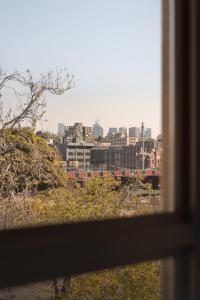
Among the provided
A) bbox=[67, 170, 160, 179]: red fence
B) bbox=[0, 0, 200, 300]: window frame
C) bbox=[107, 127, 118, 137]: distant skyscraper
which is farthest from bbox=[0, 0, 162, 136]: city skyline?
bbox=[0, 0, 200, 300]: window frame

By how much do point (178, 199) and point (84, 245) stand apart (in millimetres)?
325

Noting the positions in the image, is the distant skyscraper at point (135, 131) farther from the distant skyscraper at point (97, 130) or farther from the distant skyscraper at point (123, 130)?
the distant skyscraper at point (97, 130)

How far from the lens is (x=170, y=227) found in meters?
1.15

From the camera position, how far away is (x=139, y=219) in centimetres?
112

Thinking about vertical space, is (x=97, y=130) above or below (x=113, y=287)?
above

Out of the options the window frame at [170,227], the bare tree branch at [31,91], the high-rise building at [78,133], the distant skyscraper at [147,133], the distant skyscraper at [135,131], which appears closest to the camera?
the window frame at [170,227]

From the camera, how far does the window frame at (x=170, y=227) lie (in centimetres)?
98

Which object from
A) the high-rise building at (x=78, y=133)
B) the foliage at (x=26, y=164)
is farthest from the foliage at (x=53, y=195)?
the high-rise building at (x=78, y=133)

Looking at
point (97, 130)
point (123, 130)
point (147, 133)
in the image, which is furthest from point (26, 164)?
point (147, 133)

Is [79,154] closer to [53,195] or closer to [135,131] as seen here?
[135,131]

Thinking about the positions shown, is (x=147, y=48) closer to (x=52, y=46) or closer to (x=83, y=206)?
(x=52, y=46)

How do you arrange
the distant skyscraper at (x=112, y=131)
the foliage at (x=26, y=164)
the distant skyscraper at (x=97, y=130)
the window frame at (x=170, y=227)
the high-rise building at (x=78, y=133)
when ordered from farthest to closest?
the foliage at (x=26, y=164) < the distant skyscraper at (x=112, y=131) < the distant skyscraper at (x=97, y=130) < the high-rise building at (x=78, y=133) < the window frame at (x=170, y=227)

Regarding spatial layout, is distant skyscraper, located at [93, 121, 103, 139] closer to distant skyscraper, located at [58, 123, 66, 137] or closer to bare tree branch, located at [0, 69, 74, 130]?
distant skyscraper, located at [58, 123, 66, 137]

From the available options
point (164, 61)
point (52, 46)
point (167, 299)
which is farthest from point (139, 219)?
point (52, 46)
